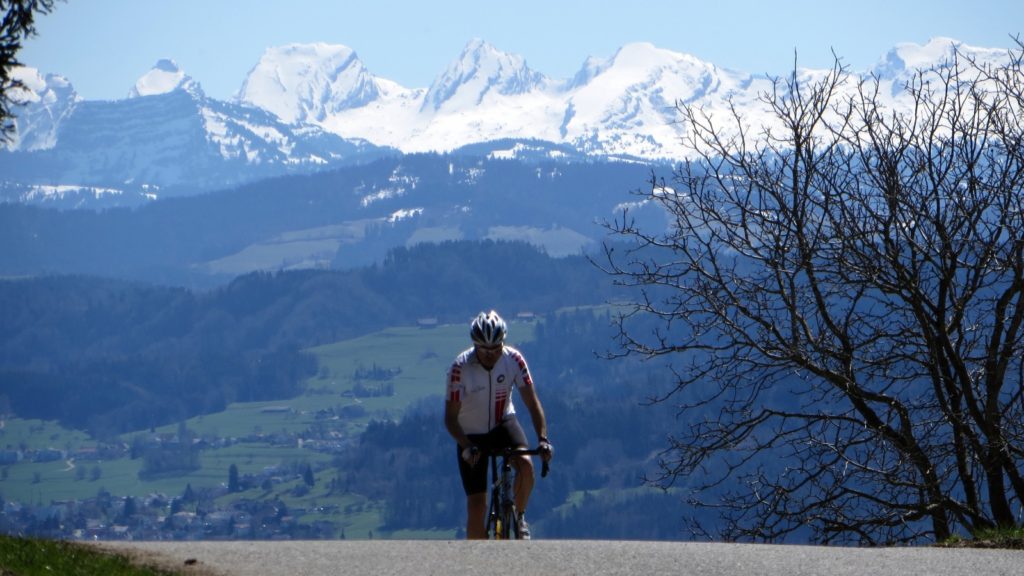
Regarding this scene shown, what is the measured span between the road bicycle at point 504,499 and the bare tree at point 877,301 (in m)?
2.88

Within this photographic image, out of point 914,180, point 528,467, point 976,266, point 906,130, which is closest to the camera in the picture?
point 528,467

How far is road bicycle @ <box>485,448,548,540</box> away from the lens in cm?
1135

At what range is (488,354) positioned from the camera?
11195 mm

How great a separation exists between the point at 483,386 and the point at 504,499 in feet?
2.95

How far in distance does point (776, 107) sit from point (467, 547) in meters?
6.80

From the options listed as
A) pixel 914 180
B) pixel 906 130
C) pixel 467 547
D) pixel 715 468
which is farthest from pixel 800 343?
pixel 715 468

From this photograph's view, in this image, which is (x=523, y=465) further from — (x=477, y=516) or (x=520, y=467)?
(x=477, y=516)

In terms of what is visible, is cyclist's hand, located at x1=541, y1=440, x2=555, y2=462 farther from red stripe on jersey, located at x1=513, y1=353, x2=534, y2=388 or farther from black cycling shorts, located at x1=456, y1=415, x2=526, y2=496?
red stripe on jersey, located at x1=513, y1=353, x2=534, y2=388

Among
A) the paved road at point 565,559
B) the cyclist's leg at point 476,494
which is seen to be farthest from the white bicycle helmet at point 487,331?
the paved road at point 565,559

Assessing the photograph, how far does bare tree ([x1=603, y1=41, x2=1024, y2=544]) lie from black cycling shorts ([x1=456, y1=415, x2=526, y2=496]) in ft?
9.56

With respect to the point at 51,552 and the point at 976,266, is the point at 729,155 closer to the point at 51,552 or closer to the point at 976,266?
the point at 976,266

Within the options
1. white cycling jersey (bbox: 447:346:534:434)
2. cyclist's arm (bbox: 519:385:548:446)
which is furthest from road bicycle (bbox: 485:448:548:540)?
white cycling jersey (bbox: 447:346:534:434)

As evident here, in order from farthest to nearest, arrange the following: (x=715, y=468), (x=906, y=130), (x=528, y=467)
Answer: (x=715, y=468), (x=906, y=130), (x=528, y=467)

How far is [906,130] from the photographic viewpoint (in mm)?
15383
